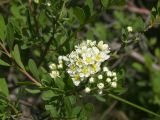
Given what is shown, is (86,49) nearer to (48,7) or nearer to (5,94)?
(48,7)

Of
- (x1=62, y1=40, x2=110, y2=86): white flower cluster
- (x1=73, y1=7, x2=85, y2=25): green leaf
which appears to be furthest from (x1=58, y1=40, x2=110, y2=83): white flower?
(x1=73, y1=7, x2=85, y2=25): green leaf

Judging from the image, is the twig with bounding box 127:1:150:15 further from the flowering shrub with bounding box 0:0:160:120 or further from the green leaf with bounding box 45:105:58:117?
the green leaf with bounding box 45:105:58:117

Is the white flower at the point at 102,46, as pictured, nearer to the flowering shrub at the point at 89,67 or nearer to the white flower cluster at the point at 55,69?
the flowering shrub at the point at 89,67

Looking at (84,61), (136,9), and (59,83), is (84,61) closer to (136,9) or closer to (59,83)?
(59,83)

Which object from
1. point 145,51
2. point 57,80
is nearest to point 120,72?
point 57,80

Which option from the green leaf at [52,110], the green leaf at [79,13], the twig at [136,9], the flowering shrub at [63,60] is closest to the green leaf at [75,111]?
the flowering shrub at [63,60]

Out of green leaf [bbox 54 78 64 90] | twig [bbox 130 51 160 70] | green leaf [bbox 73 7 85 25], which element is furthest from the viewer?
twig [bbox 130 51 160 70]
